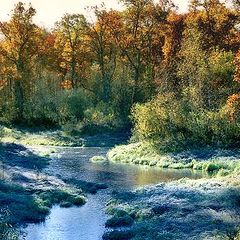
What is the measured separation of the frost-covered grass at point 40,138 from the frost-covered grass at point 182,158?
34.1ft

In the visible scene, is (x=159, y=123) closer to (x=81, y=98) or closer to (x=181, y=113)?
(x=181, y=113)

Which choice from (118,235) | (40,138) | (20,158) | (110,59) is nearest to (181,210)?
(118,235)

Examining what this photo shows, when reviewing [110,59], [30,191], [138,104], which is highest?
[110,59]

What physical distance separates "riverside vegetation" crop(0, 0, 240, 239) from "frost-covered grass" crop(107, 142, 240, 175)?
0.11 m

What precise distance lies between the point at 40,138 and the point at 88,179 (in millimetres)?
27077

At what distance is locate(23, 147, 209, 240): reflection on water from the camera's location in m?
26.0

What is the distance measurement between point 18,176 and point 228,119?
21.7 meters

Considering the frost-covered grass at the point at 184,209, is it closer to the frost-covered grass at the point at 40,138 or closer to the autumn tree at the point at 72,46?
the frost-covered grass at the point at 40,138

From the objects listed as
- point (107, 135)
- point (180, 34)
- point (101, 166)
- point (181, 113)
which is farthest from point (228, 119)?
Result: point (180, 34)

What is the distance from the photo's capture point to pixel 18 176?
3841cm

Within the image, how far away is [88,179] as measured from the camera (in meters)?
40.3

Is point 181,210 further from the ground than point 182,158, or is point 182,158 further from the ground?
point 182,158

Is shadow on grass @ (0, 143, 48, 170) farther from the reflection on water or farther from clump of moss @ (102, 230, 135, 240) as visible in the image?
clump of moss @ (102, 230, 135, 240)

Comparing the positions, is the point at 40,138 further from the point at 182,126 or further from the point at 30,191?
the point at 30,191
